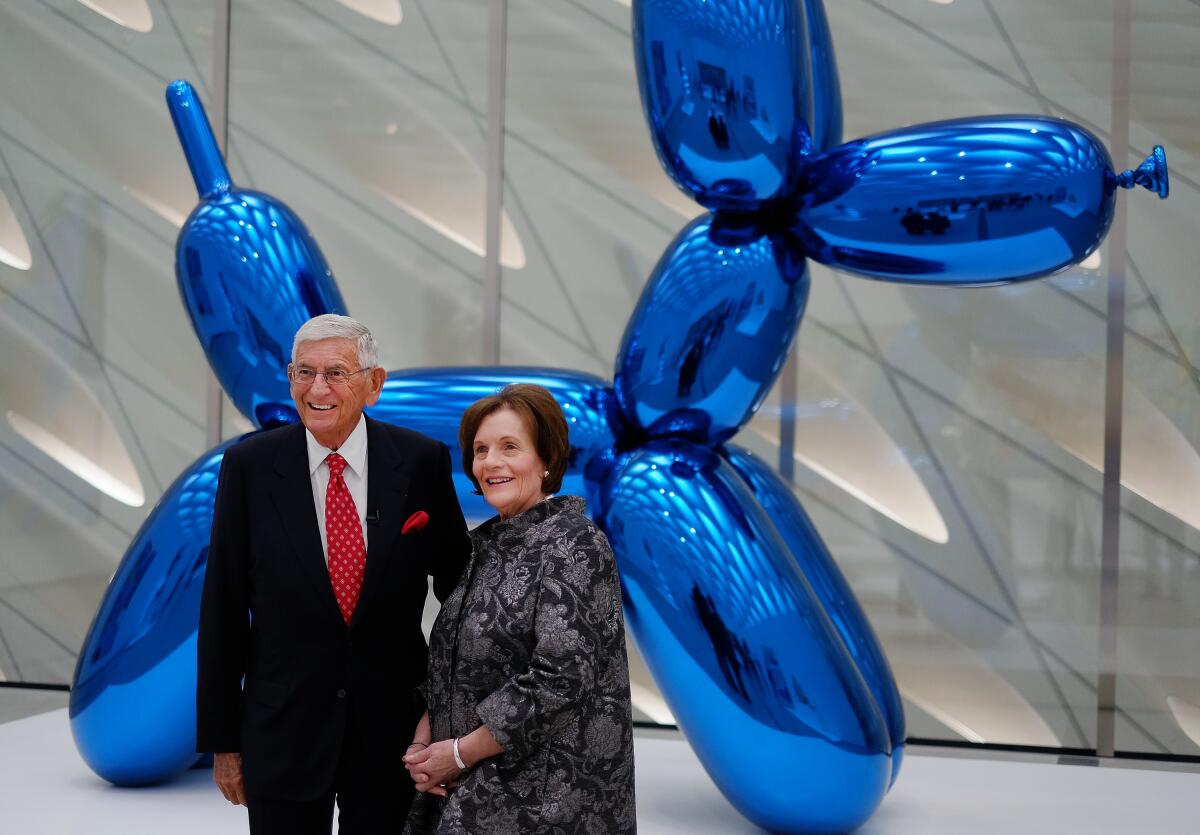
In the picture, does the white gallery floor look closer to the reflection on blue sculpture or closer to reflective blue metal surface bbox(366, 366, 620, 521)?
reflective blue metal surface bbox(366, 366, 620, 521)

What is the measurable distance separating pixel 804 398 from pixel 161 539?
223 cm

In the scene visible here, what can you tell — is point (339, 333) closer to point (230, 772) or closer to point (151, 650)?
point (230, 772)

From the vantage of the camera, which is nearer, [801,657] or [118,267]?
[801,657]

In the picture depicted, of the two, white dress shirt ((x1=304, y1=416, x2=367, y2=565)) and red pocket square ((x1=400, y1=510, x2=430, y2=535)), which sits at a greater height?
white dress shirt ((x1=304, y1=416, x2=367, y2=565))

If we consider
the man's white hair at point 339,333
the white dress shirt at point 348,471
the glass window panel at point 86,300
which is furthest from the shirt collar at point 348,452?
the glass window panel at point 86,300

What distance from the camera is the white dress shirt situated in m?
1.68

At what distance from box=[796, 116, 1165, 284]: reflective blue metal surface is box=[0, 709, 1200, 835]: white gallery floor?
1285 millimetres

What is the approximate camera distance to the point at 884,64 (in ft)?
14.3

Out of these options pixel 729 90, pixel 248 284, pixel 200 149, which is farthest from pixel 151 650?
pixel 729 90

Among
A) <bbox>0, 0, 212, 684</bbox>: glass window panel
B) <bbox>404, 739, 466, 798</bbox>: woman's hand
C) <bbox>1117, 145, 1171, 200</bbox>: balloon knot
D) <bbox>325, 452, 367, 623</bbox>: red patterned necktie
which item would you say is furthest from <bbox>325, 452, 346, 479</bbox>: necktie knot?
<bbox>0, 0, 212, 684</bbox>: glass window panel

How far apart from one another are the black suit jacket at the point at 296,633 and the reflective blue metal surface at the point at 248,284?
136cm

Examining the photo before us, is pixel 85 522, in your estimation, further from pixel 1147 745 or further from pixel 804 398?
pixel 1147 745

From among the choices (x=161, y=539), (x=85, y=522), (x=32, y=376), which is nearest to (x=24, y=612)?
(x=85, y=522)

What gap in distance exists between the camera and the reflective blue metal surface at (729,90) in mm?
2574
